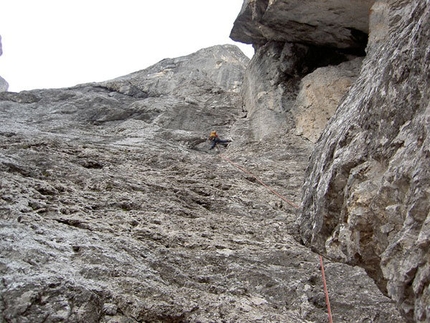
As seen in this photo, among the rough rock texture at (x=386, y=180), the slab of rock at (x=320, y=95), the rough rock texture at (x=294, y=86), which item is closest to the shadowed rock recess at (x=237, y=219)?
the rough rock texture at (x=386, y=180)

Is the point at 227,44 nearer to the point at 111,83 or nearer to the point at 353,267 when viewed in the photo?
the point at 111,83

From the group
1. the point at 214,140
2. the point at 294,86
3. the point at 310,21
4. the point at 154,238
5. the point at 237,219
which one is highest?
the point at 310,21

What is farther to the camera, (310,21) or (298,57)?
(298,57)

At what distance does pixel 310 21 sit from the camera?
13.7m

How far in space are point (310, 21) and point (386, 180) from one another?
9676mm

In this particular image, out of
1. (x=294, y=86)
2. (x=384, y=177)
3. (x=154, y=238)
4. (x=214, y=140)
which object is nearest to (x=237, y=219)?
(x=154, y=238)

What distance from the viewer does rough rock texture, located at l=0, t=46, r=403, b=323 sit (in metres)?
4.70

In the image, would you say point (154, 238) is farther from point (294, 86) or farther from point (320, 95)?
point (294, 86)

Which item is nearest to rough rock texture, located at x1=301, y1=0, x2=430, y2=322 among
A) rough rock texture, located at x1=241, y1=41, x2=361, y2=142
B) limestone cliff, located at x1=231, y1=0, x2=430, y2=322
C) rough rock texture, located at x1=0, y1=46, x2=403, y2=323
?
limestone cliff, located at x1=231, y1=0, x2=430, y2=322

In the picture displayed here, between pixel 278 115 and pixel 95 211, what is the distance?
27.3 ft

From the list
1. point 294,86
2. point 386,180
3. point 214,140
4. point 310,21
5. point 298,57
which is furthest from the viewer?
point 298,57

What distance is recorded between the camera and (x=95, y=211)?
6.81 m

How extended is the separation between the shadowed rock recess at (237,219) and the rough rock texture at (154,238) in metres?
0.02

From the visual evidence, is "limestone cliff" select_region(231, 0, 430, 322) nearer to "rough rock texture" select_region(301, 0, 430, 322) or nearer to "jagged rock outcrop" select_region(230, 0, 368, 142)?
"rough rock texture" select_region(301, 0, 430, 322)
